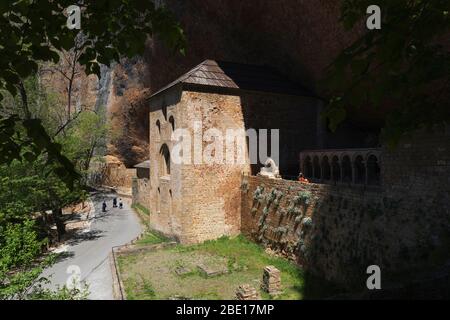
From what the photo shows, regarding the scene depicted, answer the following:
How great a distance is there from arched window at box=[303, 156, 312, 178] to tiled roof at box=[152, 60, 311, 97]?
4320 mm

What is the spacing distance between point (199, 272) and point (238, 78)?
10.9 metres

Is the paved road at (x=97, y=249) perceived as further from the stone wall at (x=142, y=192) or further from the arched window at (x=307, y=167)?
the arched window at (x=307, y=167)

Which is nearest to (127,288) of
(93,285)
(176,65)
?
(93,285)

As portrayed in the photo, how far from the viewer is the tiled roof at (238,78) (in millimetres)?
17781

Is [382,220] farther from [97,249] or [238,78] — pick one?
[97,249]

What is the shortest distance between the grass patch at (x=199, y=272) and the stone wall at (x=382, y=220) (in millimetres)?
1311

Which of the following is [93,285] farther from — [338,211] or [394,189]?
[394,189]

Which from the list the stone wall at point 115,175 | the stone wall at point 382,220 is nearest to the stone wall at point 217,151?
the stone wall at point 382,220

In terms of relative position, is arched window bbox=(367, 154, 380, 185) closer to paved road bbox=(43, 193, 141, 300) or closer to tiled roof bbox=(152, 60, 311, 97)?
tiled roof bbox=(152, 60, 311, 97)

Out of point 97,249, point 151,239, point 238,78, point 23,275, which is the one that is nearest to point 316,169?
point 238,78

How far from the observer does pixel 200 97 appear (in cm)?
1766

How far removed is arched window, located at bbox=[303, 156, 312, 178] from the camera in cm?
1814

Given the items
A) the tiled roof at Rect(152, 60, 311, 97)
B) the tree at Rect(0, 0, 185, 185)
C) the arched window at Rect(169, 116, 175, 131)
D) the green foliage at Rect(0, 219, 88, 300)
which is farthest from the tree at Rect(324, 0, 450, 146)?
the arched window at Rect(169, 116, 175, 131)

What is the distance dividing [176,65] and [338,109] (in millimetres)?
26790
